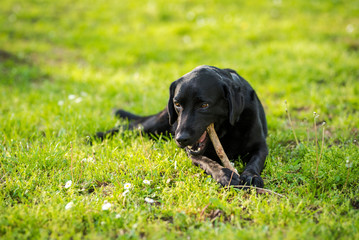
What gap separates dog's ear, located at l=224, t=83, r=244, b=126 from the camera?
310 cm

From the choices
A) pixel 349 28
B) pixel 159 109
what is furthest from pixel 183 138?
pixel 349 28

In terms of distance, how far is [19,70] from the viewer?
6684 mm

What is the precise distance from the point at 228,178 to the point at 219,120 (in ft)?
1.94

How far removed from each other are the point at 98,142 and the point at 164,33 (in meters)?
5.49

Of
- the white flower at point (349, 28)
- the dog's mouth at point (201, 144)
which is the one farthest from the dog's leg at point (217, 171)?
the white flower at point (349, 28)

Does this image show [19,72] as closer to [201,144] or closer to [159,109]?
[159,109]

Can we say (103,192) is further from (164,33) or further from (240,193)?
(164,33)

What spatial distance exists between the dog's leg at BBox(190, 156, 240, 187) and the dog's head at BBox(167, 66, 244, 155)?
138mm

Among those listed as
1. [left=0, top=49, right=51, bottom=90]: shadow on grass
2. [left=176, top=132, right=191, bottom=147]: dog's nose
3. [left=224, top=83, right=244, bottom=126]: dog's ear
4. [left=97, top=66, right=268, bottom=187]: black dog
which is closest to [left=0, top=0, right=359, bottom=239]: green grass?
[left=0, top=49, right=51, bottom=90]: shadow on grass

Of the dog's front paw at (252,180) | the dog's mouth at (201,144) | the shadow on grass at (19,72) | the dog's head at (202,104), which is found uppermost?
the dog's head at (202,104)

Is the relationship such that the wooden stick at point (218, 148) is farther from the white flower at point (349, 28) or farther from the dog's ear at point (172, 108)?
the white flower at point (349, 28)

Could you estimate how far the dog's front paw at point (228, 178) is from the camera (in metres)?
2.89

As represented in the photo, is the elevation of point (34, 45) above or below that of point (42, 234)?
above

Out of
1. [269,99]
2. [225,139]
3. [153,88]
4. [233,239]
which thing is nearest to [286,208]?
[233,239]
